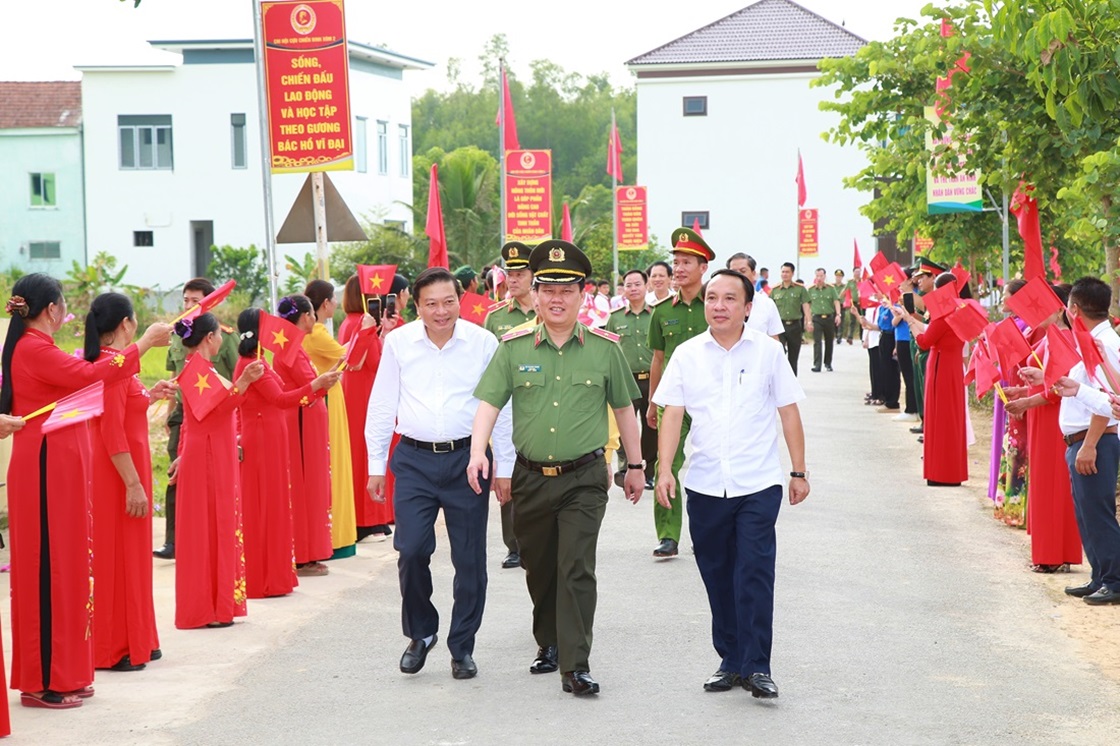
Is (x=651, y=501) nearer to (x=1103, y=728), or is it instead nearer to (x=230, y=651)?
(x=230, y=651)

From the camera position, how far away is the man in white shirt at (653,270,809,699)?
722 centimetres

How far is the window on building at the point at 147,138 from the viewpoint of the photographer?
49.5m

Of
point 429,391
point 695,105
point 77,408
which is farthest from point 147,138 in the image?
point 77,408

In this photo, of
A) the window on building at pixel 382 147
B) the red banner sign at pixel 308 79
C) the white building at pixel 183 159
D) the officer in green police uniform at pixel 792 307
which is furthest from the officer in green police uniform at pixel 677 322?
the window on building at pixel 382 147

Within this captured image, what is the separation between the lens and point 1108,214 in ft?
35.4

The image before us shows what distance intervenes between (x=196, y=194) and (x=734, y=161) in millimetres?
18962

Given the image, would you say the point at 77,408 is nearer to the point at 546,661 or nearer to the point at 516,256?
the point at 546,661

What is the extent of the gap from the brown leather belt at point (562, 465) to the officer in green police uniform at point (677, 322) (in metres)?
2.63

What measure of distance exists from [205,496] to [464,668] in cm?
214

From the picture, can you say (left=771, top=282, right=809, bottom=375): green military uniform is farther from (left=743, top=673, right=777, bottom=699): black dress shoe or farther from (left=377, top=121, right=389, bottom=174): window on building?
(left=377, top=121, right=389, bottom=174): window on building

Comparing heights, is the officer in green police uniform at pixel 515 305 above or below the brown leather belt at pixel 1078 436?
above

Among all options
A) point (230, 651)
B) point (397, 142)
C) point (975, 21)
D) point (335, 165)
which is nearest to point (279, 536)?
point (230, 651)

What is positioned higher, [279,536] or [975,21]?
[975,21]

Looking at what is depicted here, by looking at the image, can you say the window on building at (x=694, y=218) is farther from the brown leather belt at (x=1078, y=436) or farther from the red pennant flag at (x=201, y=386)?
the red pennant flag at (x=201, y=386)
